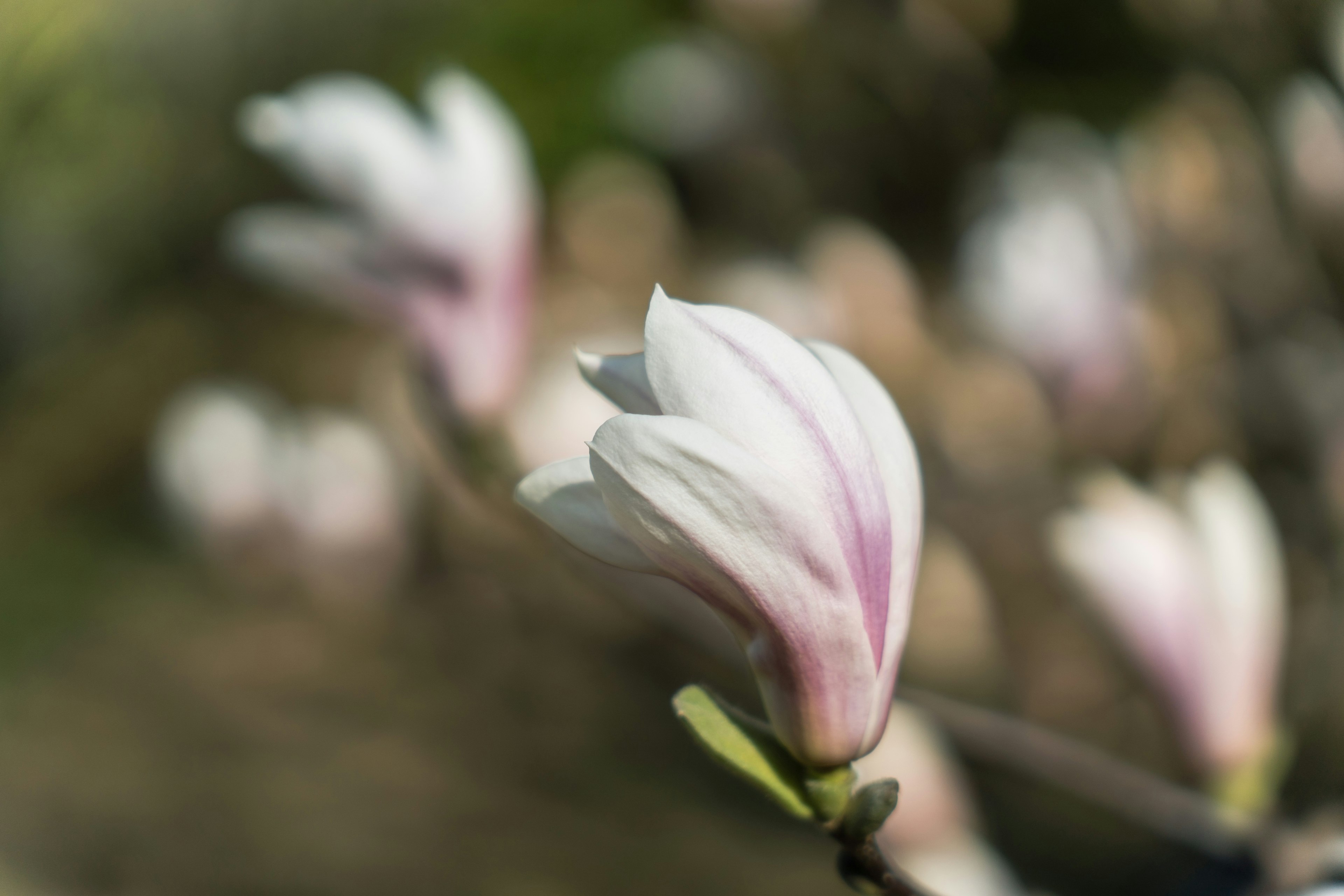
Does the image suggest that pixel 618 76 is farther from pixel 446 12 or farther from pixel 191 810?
pixel 191 810

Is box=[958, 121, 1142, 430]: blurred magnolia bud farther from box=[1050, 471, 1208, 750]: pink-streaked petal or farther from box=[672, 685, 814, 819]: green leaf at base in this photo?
box=[672, 685, 814, 819]: green leaf at base

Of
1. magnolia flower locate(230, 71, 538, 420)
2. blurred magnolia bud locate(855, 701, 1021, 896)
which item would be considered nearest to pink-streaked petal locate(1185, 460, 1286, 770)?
blurred magnolia bud locate(855, 701, 1021, 896)

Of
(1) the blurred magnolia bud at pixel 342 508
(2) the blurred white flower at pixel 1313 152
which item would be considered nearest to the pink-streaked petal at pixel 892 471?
(2) the blurred white flower at pixel 1313 152

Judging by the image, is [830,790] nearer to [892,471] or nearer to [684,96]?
[892,471]

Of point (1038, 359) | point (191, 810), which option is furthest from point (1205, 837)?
point (191, 810)

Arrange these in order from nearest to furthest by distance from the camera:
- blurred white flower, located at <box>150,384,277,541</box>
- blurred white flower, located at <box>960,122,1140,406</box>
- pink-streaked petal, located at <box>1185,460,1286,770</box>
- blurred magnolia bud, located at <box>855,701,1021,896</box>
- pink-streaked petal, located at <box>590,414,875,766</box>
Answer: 1. pink-streaked petal, located at <box>590,414,875,766</box>
2. pink-streaked petal, located at <box>1185,460,1286,770</box>
3. blurred magnolia bud, located at <box>855,701,1021,896</box>
4. blurred white flower, located at <box>960,122,1140,406</box>
5. blurred white flower, located at <box>150,384,277,541</box>

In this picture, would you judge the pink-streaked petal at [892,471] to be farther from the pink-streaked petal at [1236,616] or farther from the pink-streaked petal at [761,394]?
the pink-streaked petal at [1236,616]

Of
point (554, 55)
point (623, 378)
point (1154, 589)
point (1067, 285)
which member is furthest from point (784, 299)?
point (554, 55)
